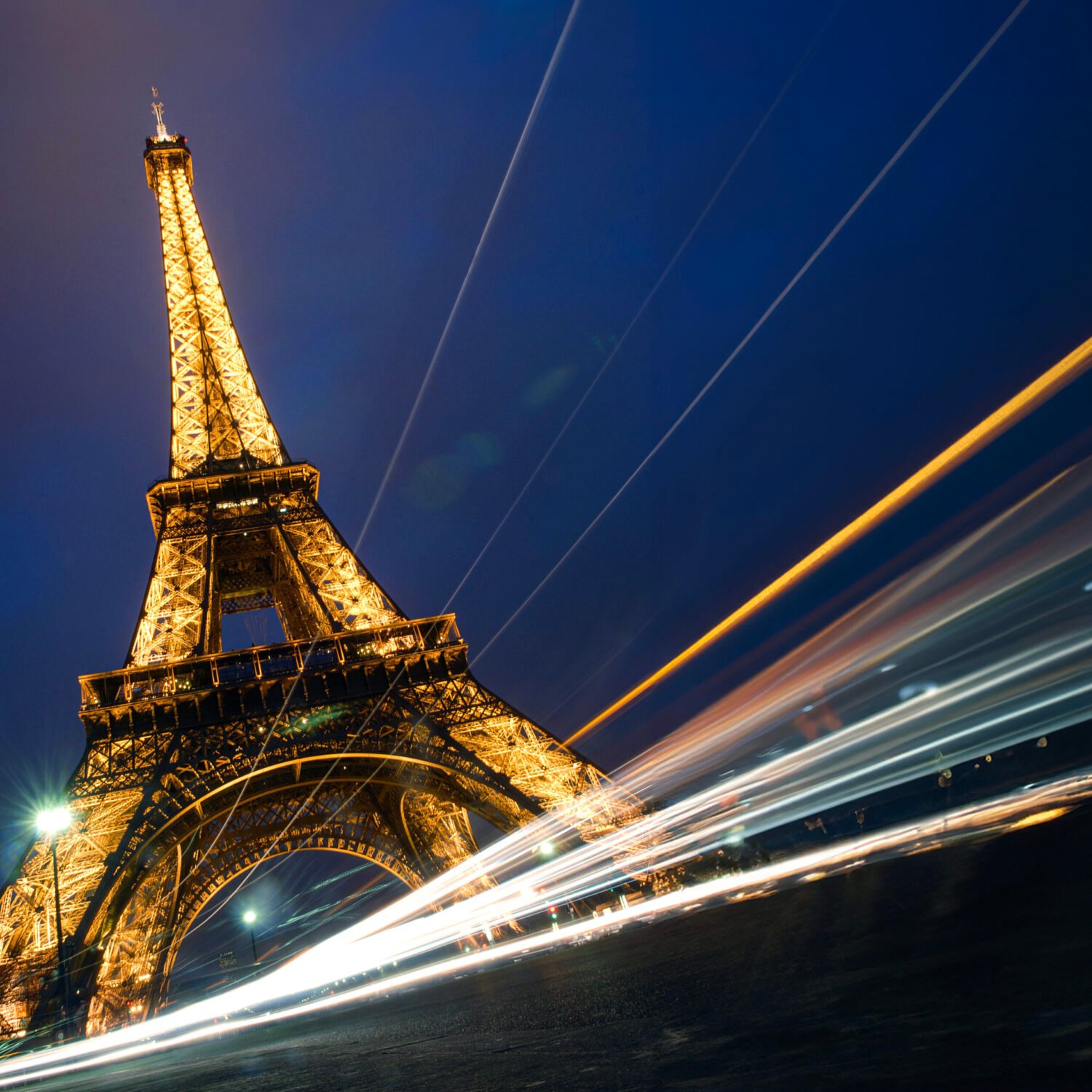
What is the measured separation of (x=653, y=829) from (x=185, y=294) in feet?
115

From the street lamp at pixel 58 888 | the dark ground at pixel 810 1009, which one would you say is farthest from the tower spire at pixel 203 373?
the dark ground at pixel 810 1009

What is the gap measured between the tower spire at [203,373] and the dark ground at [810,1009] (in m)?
29.2

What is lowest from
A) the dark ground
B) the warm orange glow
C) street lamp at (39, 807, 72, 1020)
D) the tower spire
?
the dark ground

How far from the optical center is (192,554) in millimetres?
32031

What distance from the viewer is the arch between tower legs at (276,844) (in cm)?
2848

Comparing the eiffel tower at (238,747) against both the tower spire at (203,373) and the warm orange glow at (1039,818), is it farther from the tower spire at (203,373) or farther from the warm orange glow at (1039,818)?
the warm orange glow at (1039,818)

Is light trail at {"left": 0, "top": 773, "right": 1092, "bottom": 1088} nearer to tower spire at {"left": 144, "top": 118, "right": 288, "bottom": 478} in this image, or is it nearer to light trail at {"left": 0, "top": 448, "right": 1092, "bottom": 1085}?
light trail at {"left": 0, "top": 448, "right": 1092, "bottom": 1085}

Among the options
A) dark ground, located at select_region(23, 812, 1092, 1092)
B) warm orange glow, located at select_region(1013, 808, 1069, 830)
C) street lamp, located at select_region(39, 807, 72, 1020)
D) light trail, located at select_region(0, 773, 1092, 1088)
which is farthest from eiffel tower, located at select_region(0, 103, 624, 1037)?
warm orange glow, located at select_region(1013, 808, 1069, 830)

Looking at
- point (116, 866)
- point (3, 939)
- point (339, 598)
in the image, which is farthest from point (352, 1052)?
point (339, 598)

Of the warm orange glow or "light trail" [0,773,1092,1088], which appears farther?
"light trail" [0,773,1092,1088]

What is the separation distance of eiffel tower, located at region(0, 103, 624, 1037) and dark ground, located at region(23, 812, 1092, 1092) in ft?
42.6

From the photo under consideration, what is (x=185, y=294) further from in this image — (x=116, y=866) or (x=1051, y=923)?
(x=1051, y=923)

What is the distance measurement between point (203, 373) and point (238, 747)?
854 inches

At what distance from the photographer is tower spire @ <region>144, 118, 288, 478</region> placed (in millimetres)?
36438
